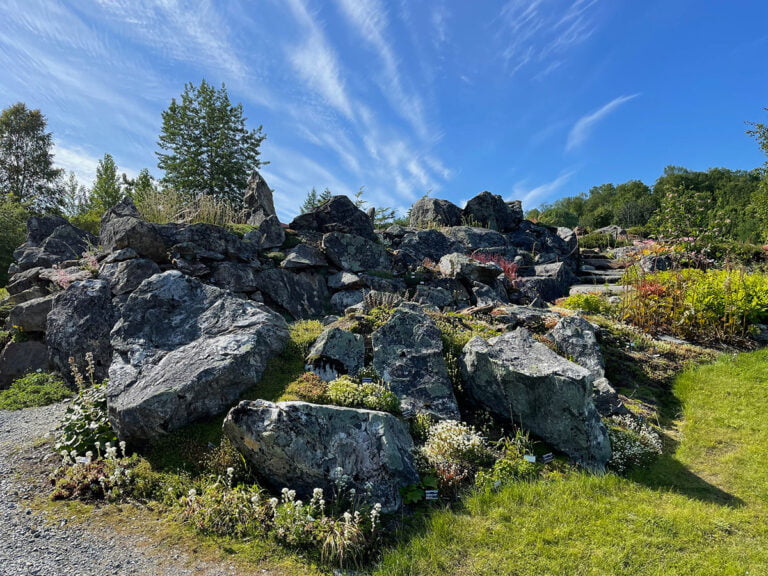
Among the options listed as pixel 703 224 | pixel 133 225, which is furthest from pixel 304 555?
pixel 703 224

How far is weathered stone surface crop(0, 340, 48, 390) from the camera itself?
32.4ft

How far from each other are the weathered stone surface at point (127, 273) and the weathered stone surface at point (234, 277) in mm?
1621

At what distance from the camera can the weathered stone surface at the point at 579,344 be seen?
25.1ft

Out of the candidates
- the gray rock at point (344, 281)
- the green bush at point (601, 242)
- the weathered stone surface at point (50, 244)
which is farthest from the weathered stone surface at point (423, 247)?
the green bush at point (601, 242)

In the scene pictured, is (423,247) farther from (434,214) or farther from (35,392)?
(35,392)

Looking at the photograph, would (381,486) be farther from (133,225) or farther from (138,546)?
(133,225)

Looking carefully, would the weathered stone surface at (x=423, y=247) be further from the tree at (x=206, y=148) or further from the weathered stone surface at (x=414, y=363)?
the tree at (x=206, y=148)

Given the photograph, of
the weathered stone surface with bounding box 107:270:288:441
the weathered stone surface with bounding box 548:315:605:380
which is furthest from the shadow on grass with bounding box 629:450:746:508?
the weathered stone surface with bounding box 107:270:288:441

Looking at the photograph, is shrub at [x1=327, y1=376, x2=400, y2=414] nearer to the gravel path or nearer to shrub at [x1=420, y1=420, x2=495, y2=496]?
shrub at [x1=420, y1=420, x2=495, y2=496]

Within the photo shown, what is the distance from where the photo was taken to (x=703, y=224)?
637 inches

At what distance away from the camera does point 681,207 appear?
1594 centimetres

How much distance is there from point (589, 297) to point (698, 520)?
8719mm

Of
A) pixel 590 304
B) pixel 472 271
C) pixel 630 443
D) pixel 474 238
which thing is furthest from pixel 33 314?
pixel 474 238

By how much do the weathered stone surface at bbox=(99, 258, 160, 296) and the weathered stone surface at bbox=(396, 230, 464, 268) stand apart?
8.18m
